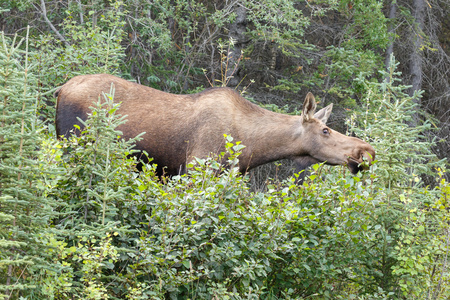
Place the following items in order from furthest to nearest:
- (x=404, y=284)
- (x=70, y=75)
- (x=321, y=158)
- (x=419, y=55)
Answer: (x=419, y=55)
(x=70, y=75)
(x=321, y=158)
(x=404, y=284)

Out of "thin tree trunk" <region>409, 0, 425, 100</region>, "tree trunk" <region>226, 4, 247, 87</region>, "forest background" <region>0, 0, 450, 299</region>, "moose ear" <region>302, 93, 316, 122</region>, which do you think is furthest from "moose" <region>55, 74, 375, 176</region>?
"thin tree trunk" <region>409, 0, 425, 100</region>

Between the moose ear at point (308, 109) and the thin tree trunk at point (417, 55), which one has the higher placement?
the moose ear at point (308, 109)

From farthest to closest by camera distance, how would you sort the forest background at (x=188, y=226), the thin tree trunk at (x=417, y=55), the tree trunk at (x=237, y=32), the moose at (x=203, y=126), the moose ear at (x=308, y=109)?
the thin tree trunk at (x=417, y=55)
the tree trunk at (x=237, y=32)
the moose ear at (x=308, y=109)
the moose at (x=203, y=126)
the forest background at (x=188, y=226)

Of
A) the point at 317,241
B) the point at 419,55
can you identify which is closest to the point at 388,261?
the point at 317,241

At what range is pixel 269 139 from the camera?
8.01 meters

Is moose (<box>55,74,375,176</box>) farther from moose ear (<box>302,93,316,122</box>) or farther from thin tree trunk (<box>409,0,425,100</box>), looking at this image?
thin tree trunk (<box>409,0,425,100</box>)

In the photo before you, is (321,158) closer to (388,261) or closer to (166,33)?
(388,261)

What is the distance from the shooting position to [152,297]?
407 cm

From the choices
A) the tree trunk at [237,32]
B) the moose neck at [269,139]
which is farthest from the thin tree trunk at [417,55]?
the moose neck at [269,139]

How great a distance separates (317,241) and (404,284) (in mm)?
887

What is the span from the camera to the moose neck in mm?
7957

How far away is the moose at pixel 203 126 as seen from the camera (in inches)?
295

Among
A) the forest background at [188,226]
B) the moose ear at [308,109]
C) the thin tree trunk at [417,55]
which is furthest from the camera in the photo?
the thin tree trunk at [417,55]

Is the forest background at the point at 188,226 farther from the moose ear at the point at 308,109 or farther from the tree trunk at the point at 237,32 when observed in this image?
the tree trunk at the point at 237,32
